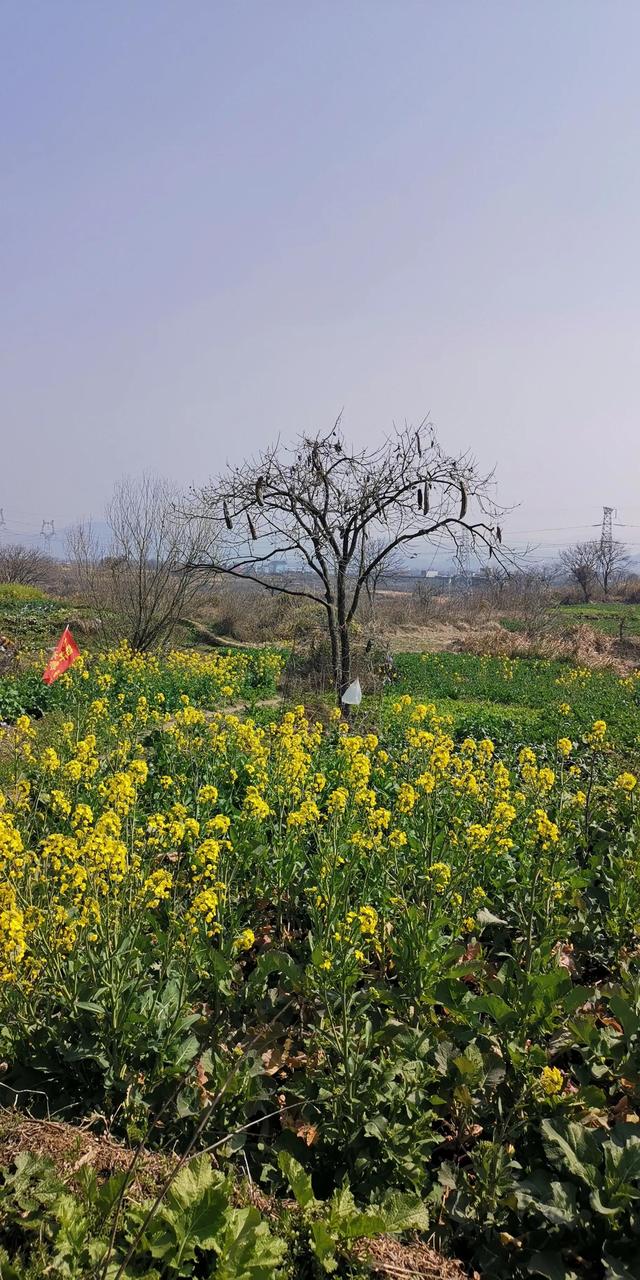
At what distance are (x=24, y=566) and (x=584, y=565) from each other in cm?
4518

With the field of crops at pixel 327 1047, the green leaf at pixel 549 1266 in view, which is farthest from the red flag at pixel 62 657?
the green leaf at pixel 549 1266

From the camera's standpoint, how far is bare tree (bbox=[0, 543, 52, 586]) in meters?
43.2

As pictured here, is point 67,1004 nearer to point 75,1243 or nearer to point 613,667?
point 75,1243

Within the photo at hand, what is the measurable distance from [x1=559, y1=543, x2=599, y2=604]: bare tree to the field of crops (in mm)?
57296

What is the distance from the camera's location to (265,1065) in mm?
2920

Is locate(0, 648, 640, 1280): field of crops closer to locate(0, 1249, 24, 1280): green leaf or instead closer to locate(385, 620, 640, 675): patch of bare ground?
locate(0, 1249, 24, 1280): green leaf

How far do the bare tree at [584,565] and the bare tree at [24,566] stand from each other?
42700 millimetres

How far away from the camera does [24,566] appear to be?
145 feet

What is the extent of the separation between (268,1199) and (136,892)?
4.73 feet

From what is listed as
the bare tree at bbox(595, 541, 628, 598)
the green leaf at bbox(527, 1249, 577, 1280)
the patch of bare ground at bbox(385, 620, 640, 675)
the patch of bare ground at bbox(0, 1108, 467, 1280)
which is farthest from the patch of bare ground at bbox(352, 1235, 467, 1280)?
the bare tree at bbox(595, 541, 628, 598)

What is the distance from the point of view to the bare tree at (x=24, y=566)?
43156 millimetres

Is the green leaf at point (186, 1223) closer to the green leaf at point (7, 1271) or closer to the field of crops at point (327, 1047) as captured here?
the field of crops at point (327, 1047)

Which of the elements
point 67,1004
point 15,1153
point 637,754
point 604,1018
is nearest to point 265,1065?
point 67,1004

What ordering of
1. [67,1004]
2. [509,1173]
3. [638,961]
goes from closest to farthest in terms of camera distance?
[509,1173], [67,1004], [638,961]
